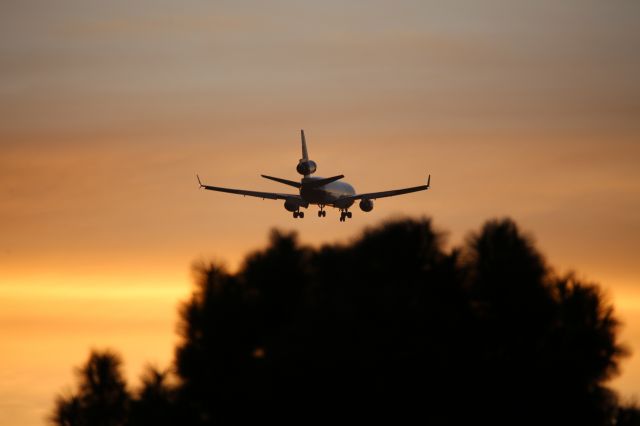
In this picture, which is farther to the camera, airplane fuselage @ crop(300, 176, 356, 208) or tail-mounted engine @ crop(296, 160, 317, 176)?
airplane fuselage @ crop(300, 176, 356, 208)

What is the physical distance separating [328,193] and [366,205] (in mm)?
13617

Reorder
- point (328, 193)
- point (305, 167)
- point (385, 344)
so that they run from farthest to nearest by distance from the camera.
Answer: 1. point (328, 193)
2. point (305, 167)
3. point (385, 344)

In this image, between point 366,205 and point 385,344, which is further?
point 366,205

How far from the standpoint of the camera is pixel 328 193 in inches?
7082

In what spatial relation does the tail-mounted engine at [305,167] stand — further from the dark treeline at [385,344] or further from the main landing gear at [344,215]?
the dark treeline at [385,344]

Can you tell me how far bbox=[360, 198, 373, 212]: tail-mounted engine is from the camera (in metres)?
192

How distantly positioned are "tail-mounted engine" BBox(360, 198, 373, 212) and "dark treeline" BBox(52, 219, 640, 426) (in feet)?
374

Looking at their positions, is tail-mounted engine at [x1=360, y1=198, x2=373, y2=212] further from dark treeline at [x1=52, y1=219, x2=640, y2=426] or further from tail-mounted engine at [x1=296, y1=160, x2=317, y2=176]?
dark treeline at [x1=52, y1=219, x2=640, y2=426]

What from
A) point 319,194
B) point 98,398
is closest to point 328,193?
point 319,194

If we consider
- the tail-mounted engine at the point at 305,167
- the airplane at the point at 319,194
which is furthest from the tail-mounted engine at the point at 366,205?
the tail-mounted engine at the point at 305,167

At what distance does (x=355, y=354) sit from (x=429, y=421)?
4757mm

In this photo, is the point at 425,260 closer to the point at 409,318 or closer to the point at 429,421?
the point at 409,318

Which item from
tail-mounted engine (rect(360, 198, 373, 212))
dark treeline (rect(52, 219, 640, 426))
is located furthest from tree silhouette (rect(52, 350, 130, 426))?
tail-mounted engine (rect(360, 198, 373, 212))

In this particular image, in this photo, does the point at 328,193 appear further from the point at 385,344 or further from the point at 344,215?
the point at 385,344
